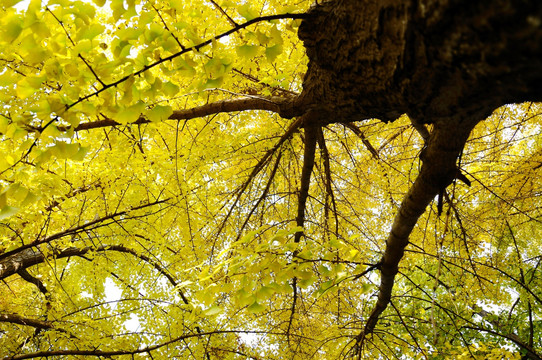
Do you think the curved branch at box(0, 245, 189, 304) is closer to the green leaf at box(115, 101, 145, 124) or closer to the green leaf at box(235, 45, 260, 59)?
the green leaf at box(115, 101, 145, 124)

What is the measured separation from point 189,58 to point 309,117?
1.05 m

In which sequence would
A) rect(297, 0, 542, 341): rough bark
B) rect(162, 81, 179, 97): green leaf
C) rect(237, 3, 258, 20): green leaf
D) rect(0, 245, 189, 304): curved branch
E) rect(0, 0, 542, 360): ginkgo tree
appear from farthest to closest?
rect(0, 245, 189, 304): curved branch, rect(162, 81, 179, 97): green leaf, rect(237, 3, 258, 20): green leaf, rect(0, 0, 542, 360): ginkgo tree, rect(297, 0, 542, 341): rough bark

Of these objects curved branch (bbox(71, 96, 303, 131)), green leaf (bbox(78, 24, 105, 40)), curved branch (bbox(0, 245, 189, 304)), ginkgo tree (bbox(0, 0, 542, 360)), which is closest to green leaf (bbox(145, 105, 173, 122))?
ginkgo tree (bbox(0, 0, 542, 360))

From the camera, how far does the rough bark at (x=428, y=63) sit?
67 centimetres

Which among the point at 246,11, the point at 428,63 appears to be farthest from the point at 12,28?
the point at 428,63

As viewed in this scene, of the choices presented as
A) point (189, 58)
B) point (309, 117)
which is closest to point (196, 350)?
point (309, 117)

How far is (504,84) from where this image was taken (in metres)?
0.77

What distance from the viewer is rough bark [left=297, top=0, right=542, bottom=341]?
67 centimetres

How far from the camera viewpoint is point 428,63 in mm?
911

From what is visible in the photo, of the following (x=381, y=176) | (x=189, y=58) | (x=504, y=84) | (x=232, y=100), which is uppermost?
(x=381, y=176)

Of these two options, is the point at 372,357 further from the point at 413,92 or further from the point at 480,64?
the point at 480,64

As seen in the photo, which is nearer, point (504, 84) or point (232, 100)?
point (504, 84)

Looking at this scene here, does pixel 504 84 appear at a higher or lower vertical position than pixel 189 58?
lower

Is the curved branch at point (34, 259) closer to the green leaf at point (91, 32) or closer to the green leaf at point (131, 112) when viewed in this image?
the green leaf at point (131, 112)
